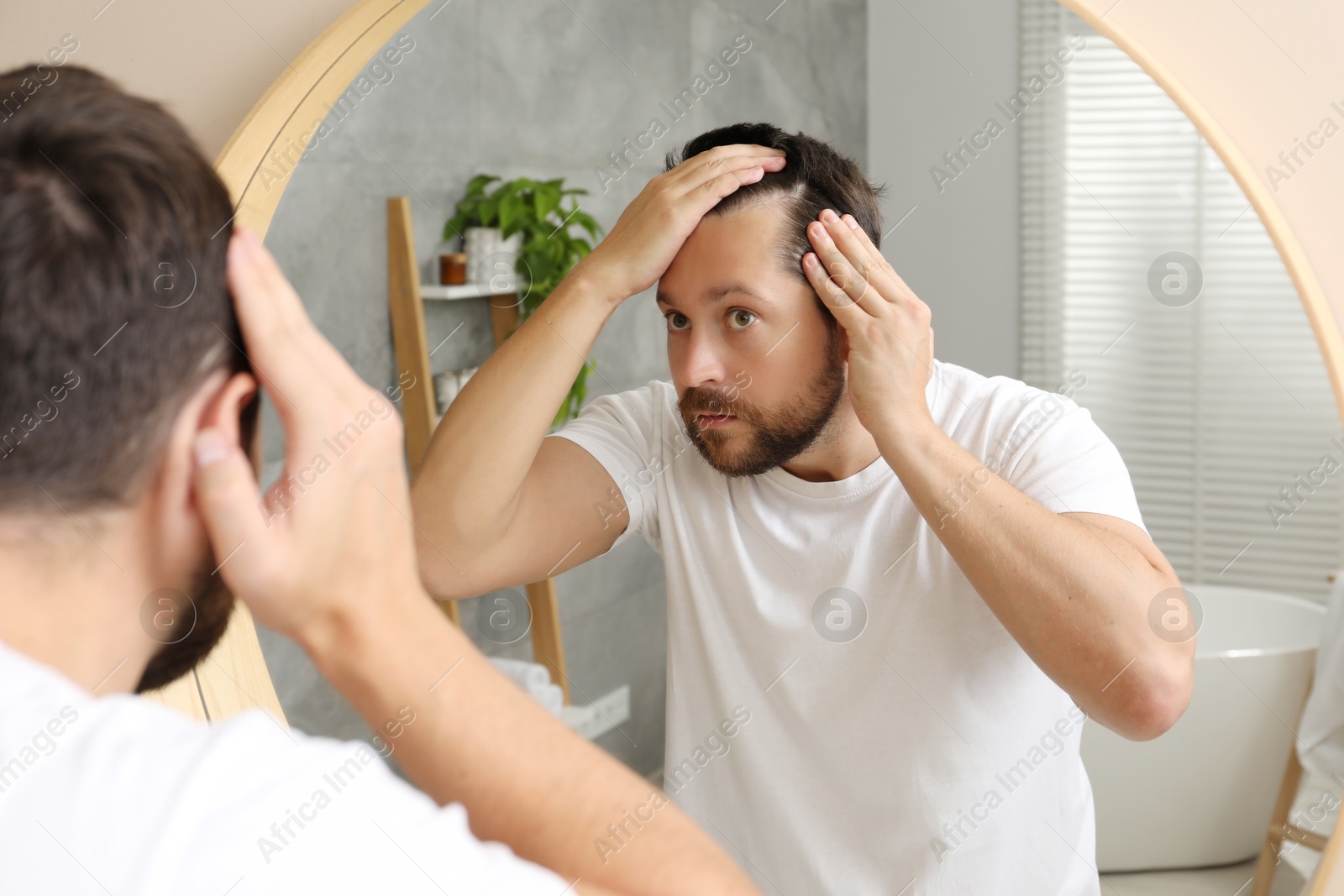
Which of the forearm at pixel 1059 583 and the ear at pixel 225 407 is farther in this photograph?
the forearm at pixel 1059 583

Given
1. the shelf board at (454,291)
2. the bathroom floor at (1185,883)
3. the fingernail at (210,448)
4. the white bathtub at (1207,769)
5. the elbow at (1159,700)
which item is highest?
the fingernail at (210,448)

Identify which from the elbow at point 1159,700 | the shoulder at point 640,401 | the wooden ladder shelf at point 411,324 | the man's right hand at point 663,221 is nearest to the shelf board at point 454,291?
the wooden ladder shelf at point 411,324

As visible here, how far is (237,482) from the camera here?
0.31 m

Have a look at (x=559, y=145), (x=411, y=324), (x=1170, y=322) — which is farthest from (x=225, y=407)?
(x=1170, y=322)

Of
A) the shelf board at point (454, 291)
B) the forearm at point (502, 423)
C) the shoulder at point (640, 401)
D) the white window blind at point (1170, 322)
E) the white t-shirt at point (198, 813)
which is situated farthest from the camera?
the white window blind at point (1170, 322)

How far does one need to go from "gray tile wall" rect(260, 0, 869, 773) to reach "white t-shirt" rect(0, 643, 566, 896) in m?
1.01

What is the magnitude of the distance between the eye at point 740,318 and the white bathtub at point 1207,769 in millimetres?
1128

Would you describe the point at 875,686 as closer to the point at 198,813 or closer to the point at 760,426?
Answer: the point at 760,426

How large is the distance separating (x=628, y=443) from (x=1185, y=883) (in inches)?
45.9

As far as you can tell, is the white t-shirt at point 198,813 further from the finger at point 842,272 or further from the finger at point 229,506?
the finger at point 842,272

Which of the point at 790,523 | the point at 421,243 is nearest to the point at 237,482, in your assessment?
the point at 790,523

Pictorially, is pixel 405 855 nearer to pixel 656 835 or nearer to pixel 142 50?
pixel 656 835

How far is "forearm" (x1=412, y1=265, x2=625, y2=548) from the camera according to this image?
0.77 metres

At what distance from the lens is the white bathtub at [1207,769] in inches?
61.6
